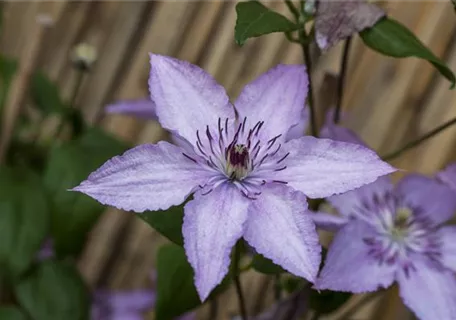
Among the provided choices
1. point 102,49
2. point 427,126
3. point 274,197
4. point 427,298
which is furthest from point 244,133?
point 102,49

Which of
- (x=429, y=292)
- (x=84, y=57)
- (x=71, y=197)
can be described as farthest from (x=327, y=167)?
(x=84, y=57)

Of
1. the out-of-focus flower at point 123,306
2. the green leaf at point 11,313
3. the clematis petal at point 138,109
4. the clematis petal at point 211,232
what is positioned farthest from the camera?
the out-of-focus flower at point 123,306

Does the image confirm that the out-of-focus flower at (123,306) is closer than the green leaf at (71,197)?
No

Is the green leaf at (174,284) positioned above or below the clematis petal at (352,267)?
below

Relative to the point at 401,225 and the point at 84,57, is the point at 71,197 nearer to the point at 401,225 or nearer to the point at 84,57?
the point at 84,57

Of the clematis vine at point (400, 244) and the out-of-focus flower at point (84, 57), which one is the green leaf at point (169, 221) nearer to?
the clematis vine at point (400, 244)

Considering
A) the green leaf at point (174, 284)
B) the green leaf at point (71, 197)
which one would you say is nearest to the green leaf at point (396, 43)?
the green leaf at point (174, 284)

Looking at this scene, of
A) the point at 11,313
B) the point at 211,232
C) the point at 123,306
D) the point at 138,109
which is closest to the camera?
the point at 211,232
